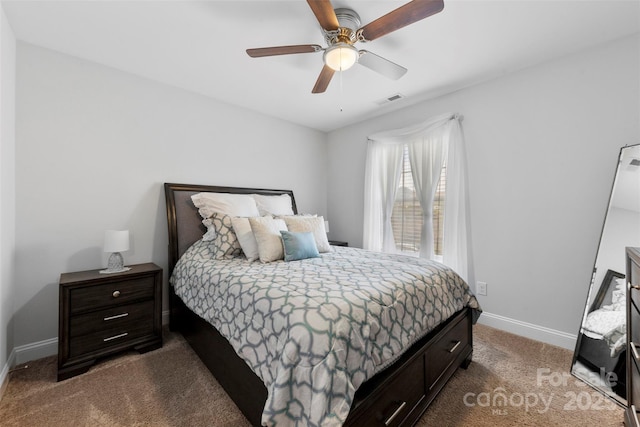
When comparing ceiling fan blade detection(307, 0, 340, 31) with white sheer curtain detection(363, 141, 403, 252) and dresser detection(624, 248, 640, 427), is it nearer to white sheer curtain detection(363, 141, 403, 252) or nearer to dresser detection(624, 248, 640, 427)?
dresser detection(624, 248, 640, 427)

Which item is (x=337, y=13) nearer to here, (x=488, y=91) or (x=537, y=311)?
(x=488, y=91)

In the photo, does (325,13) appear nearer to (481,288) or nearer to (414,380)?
(414,380)

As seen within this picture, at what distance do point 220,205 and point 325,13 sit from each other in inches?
73.4

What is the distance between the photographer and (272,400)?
101 cm

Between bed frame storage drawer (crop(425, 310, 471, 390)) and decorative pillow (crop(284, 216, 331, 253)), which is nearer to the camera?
bed frame storage drawer (crop(425, 310, 471, 390))

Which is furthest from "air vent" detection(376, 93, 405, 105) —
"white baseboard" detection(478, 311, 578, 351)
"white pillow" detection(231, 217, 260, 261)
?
"white baseboard" detection(478, 311, 578, 351)

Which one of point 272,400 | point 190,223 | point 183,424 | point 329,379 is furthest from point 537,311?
point 190,223

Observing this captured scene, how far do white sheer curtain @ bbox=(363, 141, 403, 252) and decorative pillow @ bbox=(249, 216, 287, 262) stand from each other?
5.52 feet

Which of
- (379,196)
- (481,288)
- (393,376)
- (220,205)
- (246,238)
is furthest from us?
(379,196)

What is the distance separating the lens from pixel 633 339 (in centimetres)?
130

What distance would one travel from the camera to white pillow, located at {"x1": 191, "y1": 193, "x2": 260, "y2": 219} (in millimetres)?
2584

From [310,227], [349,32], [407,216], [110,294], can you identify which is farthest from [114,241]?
[407,216]

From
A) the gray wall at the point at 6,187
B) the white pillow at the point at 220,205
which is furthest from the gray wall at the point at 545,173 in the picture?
the gray wall at the point at 6,187

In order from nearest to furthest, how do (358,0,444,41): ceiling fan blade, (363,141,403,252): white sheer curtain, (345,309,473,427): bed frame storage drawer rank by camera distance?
(345,309,473,427): bed frame storage drawer < (358,0,444,41): ceiling fan blade < (363,141,403,252): white sheer curtain
